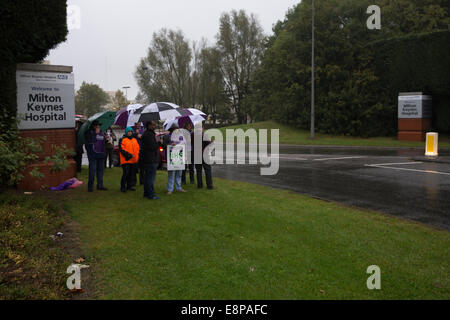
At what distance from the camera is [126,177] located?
935cm

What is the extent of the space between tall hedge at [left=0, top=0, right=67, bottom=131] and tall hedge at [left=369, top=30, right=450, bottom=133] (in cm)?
2678

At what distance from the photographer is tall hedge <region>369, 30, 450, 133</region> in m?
27.2

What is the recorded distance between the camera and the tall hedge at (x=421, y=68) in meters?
27.2

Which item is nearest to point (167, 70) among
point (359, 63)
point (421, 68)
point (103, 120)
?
point (359, 63)

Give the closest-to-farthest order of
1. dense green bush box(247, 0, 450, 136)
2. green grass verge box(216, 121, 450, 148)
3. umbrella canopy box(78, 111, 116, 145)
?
1. umbrella canopy box(78, 111, 116, 145)
2. green grass verge box(216, 121, 450, 148)
3. dense green bush box(247, 0, 450, 136)

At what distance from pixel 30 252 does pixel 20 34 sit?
4.97m

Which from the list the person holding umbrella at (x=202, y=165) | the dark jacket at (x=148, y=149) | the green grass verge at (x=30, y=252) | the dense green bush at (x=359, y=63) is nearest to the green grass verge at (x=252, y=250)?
the green grass verge at (x=30, y=252)

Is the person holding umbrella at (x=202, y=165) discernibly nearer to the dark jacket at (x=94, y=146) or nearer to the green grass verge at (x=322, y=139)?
the dark jacket at (x=94, y=146)

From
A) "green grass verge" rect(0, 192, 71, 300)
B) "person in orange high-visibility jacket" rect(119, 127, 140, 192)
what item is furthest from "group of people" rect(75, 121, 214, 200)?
"green grass verge" rect(0, 192, 71, 300)

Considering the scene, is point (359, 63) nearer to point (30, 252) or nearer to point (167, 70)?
point (167, 70)

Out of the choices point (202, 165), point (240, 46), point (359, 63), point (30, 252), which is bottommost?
point (30, 252)

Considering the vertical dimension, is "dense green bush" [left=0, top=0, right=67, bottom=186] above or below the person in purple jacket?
above

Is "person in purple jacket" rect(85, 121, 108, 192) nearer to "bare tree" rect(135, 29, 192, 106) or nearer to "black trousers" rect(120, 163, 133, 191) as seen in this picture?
"black trousers" rect(120, 163, 133, 191)

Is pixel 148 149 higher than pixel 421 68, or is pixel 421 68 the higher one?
pixel 421 68
